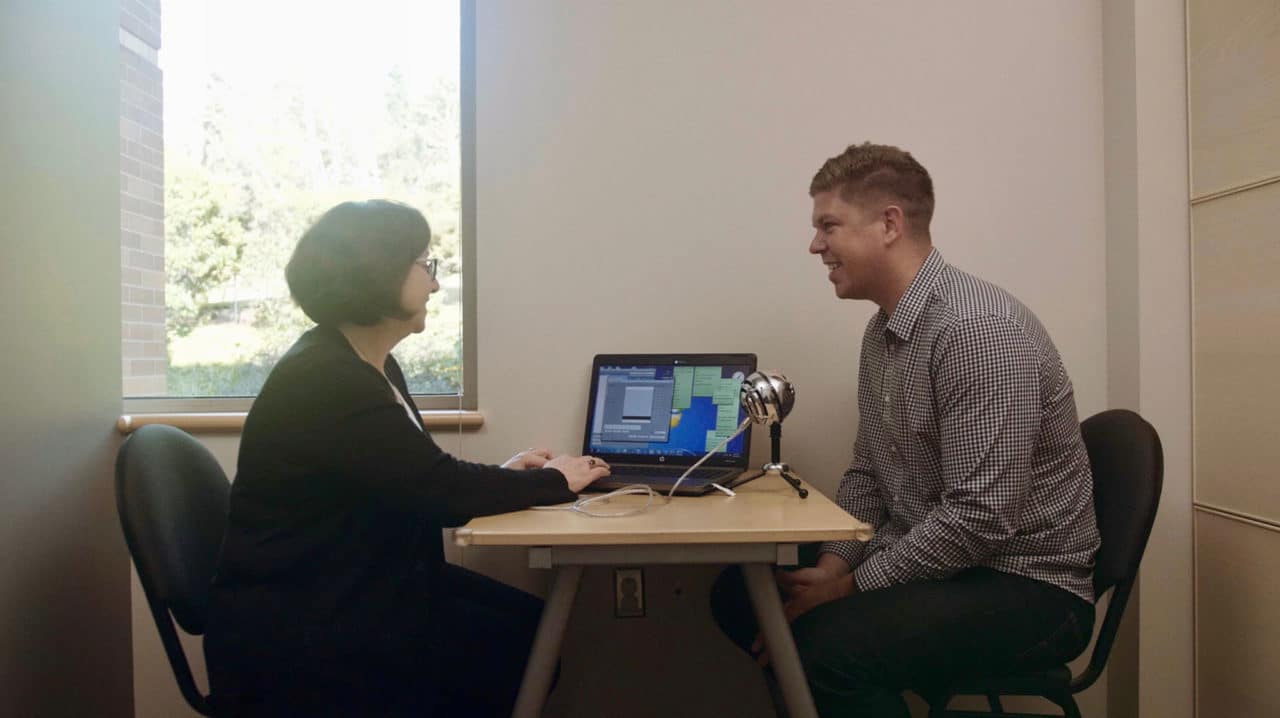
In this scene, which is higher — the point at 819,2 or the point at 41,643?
the point at 819,2

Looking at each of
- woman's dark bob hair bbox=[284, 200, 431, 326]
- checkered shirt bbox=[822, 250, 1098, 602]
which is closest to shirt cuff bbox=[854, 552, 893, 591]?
checkered shirt bbox=[822, 250, 1098, 602]

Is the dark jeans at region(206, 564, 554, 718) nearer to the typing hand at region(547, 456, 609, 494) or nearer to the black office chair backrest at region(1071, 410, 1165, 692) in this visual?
the typing hand at region(547, 456, 609, 494)

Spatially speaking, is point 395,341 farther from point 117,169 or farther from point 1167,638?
point 1167,638

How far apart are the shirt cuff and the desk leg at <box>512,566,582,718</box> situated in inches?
20.6

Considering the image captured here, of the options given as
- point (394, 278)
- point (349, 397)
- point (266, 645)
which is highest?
point (394, 278)

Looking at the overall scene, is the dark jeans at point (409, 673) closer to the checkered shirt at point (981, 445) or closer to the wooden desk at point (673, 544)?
the wooden desk at point (673, 544)

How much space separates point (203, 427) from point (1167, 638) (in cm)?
249

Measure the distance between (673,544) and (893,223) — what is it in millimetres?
813

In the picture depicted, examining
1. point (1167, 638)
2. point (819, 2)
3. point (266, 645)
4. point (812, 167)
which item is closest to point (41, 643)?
point (266, 645)

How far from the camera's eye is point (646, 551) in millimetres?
1495

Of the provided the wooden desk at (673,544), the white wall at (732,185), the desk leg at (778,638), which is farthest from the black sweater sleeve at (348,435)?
the white wall at (732,185)

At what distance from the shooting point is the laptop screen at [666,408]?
2105 millimetres

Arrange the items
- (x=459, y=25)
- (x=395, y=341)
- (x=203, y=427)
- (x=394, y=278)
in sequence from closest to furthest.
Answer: (x=394, y=278), (x=395, y=341), (x=203, y=427), (x=459, y=25)

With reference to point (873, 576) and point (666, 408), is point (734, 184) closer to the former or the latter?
point (666, 408)
